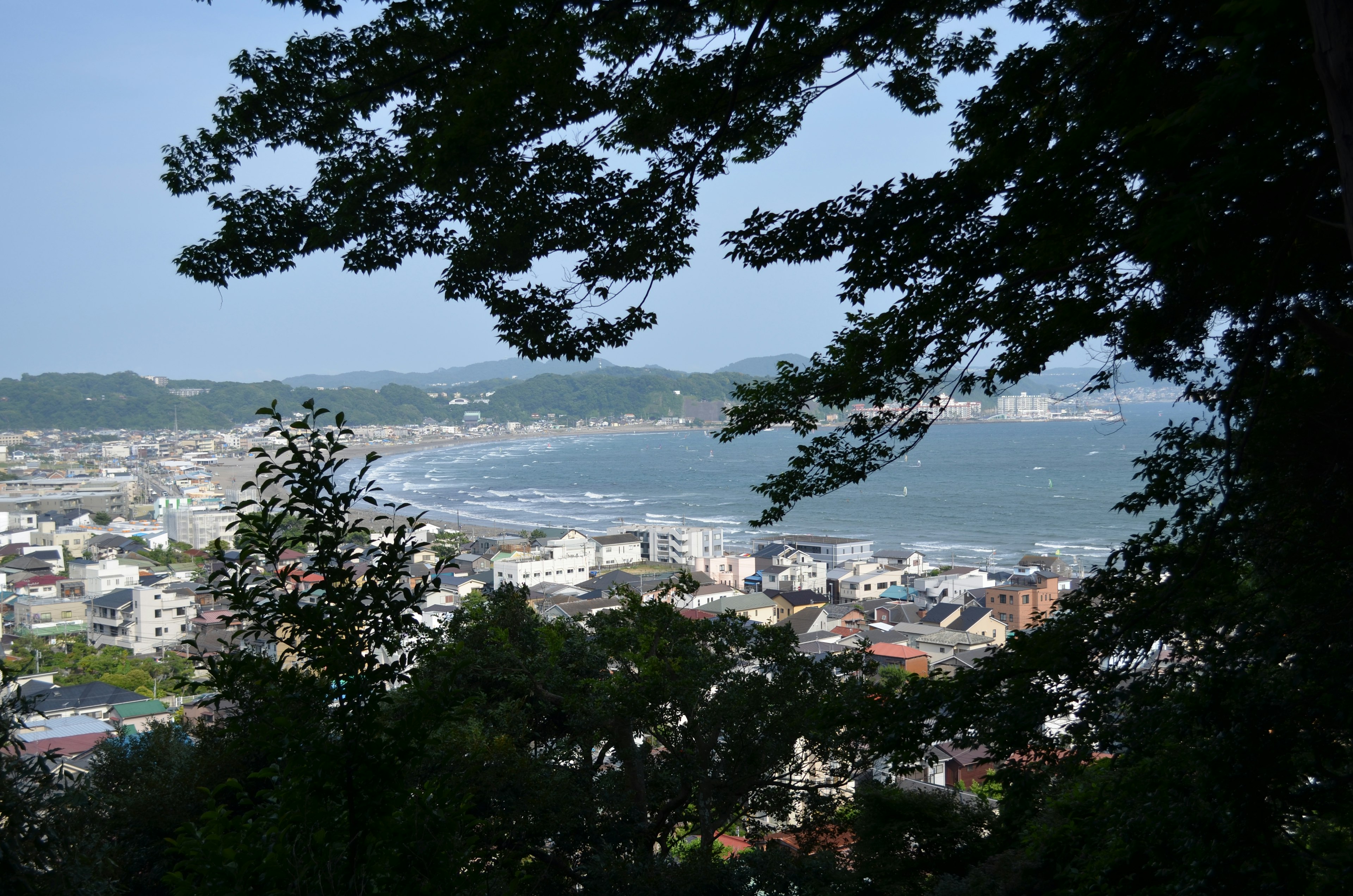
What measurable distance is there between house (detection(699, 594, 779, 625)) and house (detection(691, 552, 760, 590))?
5.59 metres

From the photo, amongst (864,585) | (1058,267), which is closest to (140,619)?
(864,585)

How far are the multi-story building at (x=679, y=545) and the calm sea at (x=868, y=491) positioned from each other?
15.4ft

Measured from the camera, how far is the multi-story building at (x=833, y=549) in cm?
3472

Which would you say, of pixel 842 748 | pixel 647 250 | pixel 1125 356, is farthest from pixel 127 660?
pixel 1125 356

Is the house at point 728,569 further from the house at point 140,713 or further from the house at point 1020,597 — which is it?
the house at point 140,713

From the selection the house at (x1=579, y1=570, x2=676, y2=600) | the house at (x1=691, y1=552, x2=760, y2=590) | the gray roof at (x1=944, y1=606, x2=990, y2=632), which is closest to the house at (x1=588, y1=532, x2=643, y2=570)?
the house at (x1=579, y1=570, x2=676, y2=600)

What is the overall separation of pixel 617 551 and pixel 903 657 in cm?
2086

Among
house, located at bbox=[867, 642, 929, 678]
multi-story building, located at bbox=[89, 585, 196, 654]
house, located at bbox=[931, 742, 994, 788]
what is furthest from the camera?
multi-story building, located at bbox=[89, 585, 196, 654]

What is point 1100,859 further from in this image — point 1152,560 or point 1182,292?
point 1182,292

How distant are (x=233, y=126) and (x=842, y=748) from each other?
533 cm

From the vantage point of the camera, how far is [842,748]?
6.00 metres

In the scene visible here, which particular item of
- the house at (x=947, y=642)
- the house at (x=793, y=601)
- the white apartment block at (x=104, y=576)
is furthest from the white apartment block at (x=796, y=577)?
the white apartment block at (x=104, y=576)

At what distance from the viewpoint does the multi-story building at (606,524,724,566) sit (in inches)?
1411

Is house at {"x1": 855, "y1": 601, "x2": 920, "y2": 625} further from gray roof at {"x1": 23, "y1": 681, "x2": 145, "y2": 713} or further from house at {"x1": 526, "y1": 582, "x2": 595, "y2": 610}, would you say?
gray roof at {"x1": 23, "y1": 681, "x2": 145, "y2": 713}
